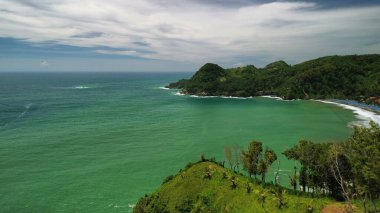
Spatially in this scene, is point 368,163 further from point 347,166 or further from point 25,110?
point 25,110

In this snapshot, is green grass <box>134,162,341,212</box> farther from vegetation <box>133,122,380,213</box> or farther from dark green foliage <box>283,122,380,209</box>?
dark green foliage <box>283,122,380,209</box>

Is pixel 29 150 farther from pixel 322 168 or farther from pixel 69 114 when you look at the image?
pixel 322 168

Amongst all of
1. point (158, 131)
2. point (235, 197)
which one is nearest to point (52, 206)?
point (235, 197)

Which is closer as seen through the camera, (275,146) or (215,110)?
(275,146)

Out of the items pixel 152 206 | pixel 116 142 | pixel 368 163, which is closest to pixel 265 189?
pixel 152 206

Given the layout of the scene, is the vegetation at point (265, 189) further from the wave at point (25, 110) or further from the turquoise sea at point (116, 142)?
the wave at point (25, 110)

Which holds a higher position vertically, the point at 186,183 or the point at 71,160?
the point at 186,183

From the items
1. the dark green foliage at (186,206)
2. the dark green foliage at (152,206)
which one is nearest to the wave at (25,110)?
the dark green foliage at (152,206)
